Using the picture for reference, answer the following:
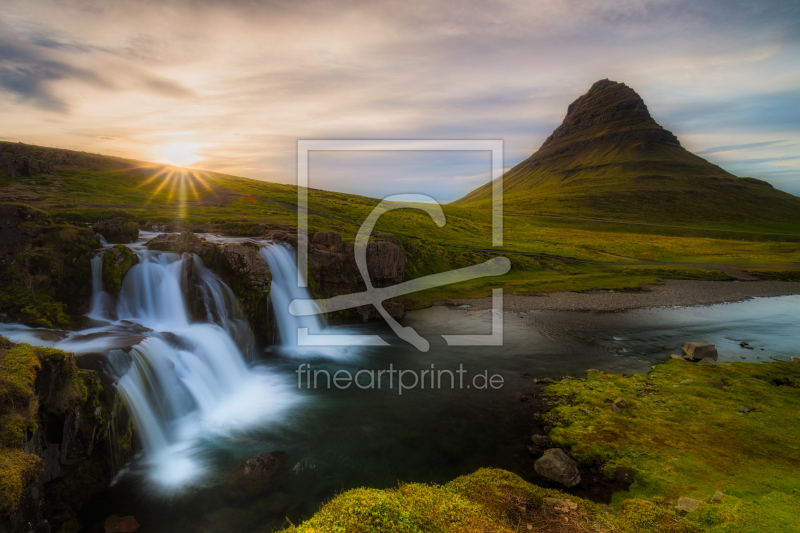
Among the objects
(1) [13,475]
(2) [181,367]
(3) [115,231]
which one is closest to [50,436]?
(1) [13,475]

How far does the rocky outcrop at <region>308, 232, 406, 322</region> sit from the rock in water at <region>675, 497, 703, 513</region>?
37.5 metres

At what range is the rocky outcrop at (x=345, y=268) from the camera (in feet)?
160

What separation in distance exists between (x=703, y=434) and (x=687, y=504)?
7827mm

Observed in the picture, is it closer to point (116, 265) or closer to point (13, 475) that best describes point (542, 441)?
point (13, 475)

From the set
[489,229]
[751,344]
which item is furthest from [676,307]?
[489,229]

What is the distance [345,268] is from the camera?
51.5 meters

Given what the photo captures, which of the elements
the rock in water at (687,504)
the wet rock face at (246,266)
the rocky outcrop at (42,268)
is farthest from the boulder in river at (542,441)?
the rocky outcrop at (42,268)

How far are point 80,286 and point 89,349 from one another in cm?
1117

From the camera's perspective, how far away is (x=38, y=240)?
28.6 meters

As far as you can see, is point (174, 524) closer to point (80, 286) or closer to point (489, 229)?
point (80, 286)

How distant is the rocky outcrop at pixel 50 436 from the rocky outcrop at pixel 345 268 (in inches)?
1205

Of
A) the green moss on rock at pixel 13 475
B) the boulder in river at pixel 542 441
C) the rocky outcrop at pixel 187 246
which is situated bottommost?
the boulder in river at pixel 542 441

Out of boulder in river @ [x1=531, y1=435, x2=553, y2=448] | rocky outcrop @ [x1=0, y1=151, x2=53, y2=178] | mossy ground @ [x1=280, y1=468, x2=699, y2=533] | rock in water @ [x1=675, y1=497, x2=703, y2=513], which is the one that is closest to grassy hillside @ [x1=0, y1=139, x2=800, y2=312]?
rocky outcrop @ [x1=0, y1=151, x2=53, y2=178]

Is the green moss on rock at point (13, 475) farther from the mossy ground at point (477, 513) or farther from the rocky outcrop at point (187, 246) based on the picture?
the rocky outcrop at point (187, 246)
